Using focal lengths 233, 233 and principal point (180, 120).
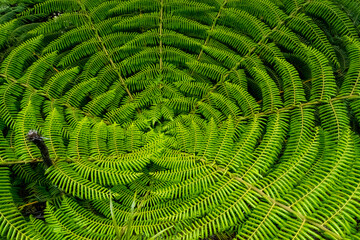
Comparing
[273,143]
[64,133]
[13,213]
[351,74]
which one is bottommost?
[13,213]

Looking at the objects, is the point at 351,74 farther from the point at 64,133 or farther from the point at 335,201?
the point at 64,133

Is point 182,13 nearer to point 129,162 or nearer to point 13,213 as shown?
point 129,162

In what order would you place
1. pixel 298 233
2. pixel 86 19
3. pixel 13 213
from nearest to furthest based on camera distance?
pixel 298 233 → pixel 13 213 → pixel 86 19

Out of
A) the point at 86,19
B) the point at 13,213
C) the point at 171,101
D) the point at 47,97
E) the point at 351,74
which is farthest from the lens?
the point at 86,19

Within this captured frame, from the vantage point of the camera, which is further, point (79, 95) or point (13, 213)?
point (79, 95)

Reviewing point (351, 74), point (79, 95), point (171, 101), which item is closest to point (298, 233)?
point (351, 74)

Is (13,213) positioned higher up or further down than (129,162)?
further down

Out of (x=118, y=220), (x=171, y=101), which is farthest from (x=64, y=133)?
Result: (x=171, y=101)
